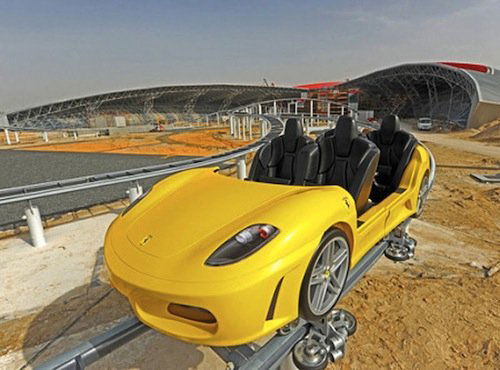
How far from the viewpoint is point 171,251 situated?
1667 mm

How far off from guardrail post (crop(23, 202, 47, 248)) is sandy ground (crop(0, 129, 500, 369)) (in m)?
0.29

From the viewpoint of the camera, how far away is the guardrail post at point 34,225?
157 inches

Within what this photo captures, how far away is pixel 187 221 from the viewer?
1926mm

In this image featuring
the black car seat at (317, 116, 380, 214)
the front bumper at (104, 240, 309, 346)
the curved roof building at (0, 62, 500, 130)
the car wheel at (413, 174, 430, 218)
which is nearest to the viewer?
the front bumper at (104, 240, 309, 346)

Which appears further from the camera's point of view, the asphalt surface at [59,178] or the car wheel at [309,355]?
the asphalt surface at [59,178]

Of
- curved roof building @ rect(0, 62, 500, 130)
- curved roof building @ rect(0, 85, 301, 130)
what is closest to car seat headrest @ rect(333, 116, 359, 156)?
curved roof building @ rect(0, 62, 500, 130)

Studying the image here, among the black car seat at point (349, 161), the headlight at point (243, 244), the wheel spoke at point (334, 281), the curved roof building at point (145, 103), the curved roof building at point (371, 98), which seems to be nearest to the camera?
the headlight at point (243, 244)

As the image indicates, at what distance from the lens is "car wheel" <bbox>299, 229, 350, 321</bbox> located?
1751 millimetres

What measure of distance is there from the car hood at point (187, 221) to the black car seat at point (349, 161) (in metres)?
0.84

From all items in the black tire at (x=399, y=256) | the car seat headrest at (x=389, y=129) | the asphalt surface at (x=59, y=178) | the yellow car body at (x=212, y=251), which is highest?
the car seat headrest at (x=389, y=129)

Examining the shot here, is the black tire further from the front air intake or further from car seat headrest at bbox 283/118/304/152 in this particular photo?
the front air intake

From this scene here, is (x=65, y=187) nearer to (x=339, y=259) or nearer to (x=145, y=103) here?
(x=339, y=259)

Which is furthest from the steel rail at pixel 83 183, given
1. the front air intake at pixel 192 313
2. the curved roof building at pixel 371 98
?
the curved roof building at pixel 371 98

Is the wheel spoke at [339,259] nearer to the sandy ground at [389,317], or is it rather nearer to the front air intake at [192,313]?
the sandy ground at [389,317]
